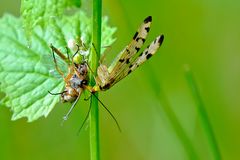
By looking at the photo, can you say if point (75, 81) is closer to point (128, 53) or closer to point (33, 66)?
point (128, 53)

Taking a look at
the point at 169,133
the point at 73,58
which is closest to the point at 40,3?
the point at 73,58

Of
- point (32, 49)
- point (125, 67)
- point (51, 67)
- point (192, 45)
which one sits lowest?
point (125, 67)

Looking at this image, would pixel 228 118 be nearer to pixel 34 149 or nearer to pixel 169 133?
pixel 169 133

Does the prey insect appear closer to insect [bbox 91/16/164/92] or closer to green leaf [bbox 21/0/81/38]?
insect [bbox 91/16/164/92]

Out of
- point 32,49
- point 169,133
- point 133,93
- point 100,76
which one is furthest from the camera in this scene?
point 133,93

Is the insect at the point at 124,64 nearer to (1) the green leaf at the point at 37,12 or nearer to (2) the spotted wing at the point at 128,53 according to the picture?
(2) the spotted wing at the point at 128,53
